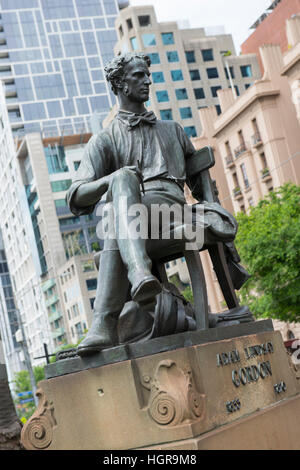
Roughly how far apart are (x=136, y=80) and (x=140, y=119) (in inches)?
11.8

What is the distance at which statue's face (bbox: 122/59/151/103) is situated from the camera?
6.12 meters

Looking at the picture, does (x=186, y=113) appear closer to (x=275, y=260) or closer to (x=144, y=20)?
(x=144, y=20)

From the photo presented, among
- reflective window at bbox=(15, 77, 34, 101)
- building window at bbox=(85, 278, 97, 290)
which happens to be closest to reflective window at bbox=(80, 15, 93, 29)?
reflective window at bbox=(15, 77, 34, 101)

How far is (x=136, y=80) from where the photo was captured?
6.16m

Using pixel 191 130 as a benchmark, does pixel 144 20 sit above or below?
above

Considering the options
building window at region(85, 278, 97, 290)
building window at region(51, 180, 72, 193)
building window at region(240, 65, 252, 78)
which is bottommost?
building window at region(85, 278, 97, 290)

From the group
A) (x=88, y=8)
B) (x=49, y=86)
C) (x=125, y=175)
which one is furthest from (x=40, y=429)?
(x=88, y=8)

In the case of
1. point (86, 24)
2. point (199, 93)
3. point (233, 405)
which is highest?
→ point (86, 24)

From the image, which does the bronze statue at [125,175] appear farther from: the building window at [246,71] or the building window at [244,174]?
the building window at [246,71]

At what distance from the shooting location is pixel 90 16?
484 feet

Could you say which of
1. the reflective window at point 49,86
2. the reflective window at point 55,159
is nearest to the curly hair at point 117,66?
the reflective window at point 55,159

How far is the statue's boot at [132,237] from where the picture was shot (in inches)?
194

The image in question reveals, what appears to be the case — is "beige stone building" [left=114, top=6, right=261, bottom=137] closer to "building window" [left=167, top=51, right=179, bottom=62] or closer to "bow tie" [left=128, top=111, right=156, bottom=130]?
"building window" [left=167, top=51, right=179, bottom=62]

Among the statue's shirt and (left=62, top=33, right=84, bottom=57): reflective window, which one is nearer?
the statue's shirt
